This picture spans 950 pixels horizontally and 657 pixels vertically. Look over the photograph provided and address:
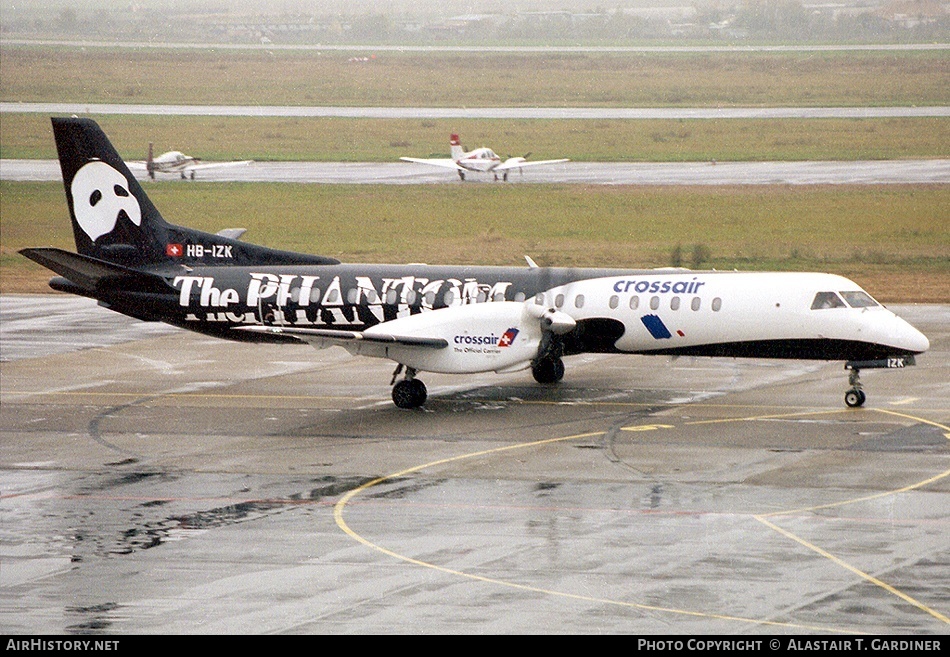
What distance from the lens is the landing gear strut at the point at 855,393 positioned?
2959 centimetres

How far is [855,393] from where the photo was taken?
29.7 metres

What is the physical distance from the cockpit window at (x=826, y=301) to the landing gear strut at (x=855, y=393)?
142cm

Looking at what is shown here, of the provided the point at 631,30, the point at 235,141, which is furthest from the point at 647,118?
the point at 235,141

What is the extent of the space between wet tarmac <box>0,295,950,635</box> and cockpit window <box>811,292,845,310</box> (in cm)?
217

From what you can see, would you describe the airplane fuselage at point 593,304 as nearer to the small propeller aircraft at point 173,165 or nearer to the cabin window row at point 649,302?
the cabin window row at point 649,302

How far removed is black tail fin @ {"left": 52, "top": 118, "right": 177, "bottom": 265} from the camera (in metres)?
35.2

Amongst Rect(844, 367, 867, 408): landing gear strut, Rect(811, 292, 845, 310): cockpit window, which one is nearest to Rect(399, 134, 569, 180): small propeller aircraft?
Rect(811, 292, 845, 310): cockpit window

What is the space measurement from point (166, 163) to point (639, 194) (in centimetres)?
2854

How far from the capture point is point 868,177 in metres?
72.4

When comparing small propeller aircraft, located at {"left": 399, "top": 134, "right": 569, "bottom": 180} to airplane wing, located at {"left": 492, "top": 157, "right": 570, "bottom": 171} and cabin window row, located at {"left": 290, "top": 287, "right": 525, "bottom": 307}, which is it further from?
cabin window row, located at {"left": 290, "top": 287, "right": 525, "bottom": 307}

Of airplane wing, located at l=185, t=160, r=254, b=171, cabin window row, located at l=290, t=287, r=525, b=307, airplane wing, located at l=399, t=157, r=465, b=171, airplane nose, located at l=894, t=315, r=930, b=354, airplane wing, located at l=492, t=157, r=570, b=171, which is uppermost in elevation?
airplane wing, located at l=185, t=160, r=254, b=171

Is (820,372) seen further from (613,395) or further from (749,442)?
(749,442)

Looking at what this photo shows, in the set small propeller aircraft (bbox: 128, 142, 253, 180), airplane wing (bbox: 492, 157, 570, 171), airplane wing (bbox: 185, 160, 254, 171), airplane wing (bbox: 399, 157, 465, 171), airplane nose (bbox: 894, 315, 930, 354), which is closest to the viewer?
airplane nose (bbox: 894, 315, 930, 354)

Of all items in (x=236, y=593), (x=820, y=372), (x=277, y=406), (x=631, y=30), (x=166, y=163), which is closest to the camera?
(x=236, y=593)
